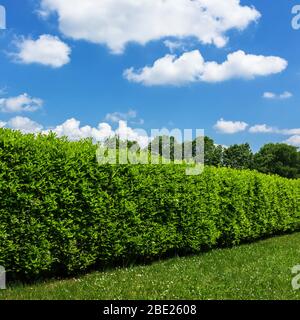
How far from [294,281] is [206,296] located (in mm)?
2261

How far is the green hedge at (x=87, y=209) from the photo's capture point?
8969 millimetres

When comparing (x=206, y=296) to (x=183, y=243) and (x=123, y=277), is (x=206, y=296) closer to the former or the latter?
(x=123, y=277)

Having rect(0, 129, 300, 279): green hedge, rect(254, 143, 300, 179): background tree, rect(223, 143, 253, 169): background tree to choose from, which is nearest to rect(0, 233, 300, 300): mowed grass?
rect(0, 129, 300, 279): green hedge

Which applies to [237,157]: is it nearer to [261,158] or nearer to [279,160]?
[261,158]

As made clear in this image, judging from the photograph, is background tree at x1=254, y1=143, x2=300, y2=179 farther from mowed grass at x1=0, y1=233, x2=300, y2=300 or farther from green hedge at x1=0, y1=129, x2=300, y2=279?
mowed grass at x1=0, y1=233, x2=300, y2=300

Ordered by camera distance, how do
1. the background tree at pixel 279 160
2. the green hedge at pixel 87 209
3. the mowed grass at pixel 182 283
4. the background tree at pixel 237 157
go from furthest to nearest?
the background tree at pixel 279 160
the background tree at pixel 237 157
the green hedge at pixel 87 209
the mowed grass at pixel 182 283

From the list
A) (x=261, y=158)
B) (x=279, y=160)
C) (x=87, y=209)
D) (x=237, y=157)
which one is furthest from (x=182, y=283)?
(x=279, y=160)

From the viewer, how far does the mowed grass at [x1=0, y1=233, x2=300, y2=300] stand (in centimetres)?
801

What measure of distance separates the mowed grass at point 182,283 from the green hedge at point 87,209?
0.51 metres

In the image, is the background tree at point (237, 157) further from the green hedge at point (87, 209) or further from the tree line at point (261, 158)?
the green hedge at point (87, 209)

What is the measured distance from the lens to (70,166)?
9.81 m

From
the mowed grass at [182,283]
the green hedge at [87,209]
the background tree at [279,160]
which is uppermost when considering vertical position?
the background tree at [279,160]

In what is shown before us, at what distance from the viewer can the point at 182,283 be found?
888 centimetres

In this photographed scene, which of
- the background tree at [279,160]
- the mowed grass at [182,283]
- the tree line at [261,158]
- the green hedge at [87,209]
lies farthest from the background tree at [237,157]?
the mowed grass at [182,283]
